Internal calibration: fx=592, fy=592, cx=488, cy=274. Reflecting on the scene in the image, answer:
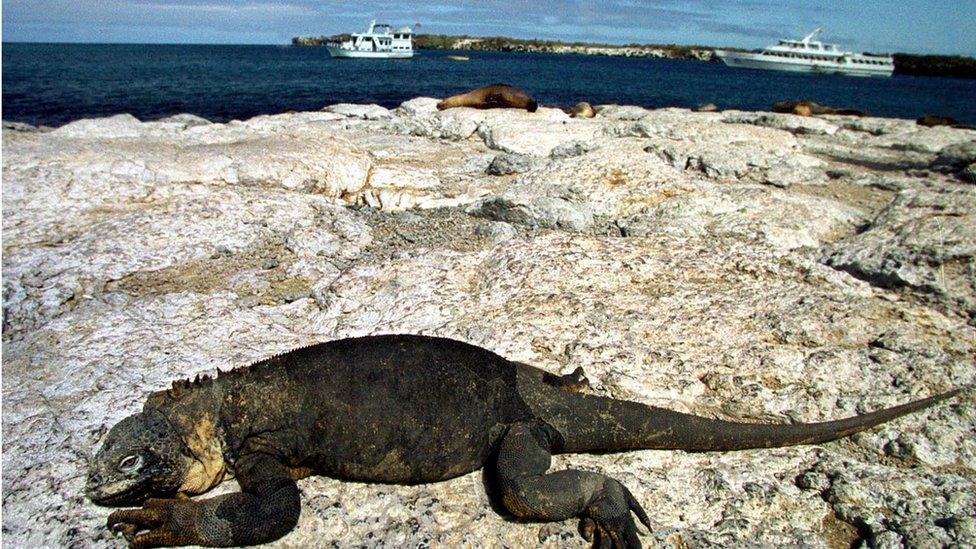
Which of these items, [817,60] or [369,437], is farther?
[817,60]

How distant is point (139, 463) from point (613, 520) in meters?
2.16

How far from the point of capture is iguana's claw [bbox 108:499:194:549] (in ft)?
8.33

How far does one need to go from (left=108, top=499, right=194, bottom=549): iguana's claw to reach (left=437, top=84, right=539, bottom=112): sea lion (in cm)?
1254

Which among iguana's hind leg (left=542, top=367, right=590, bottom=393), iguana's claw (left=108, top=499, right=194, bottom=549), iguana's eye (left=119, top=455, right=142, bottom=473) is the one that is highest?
iguana's hind leg (left=542, top=367, right=590, bottom=393)

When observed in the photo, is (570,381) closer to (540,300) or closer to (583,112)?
(540,300)

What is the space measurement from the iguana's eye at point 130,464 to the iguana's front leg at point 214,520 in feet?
0.55

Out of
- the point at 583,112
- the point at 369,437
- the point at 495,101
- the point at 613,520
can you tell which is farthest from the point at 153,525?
the point at 583,112

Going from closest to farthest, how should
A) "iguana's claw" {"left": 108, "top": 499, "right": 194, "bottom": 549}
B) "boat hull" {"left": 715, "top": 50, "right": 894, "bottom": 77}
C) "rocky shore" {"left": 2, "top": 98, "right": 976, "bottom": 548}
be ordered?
"iguana's claw" {"left": 108, "top": 499, "right": 194, "bottom": 549}
"rocky shore" {"left": 2, "top": 98, "right": 976, "bottom": 548}
"boat hull" {"left": 715, "top": 50, "right": 894, "bottom": 77}

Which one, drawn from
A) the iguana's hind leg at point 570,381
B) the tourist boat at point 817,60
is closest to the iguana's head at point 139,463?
the iguana's hind leg at point 570,381

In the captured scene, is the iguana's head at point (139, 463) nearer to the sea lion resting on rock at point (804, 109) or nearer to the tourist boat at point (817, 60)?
the sea lion resting on rock at point (804, 109)

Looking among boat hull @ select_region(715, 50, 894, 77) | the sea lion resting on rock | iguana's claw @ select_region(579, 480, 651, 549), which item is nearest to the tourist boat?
boat hull @ select_region(715, 50, 894, 77)

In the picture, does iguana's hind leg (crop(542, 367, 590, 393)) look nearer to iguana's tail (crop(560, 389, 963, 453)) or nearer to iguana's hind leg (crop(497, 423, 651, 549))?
iguana's tail (crop(560, 389, 963, 453))

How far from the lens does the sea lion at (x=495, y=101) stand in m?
14.5

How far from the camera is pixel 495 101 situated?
14.9 meters
